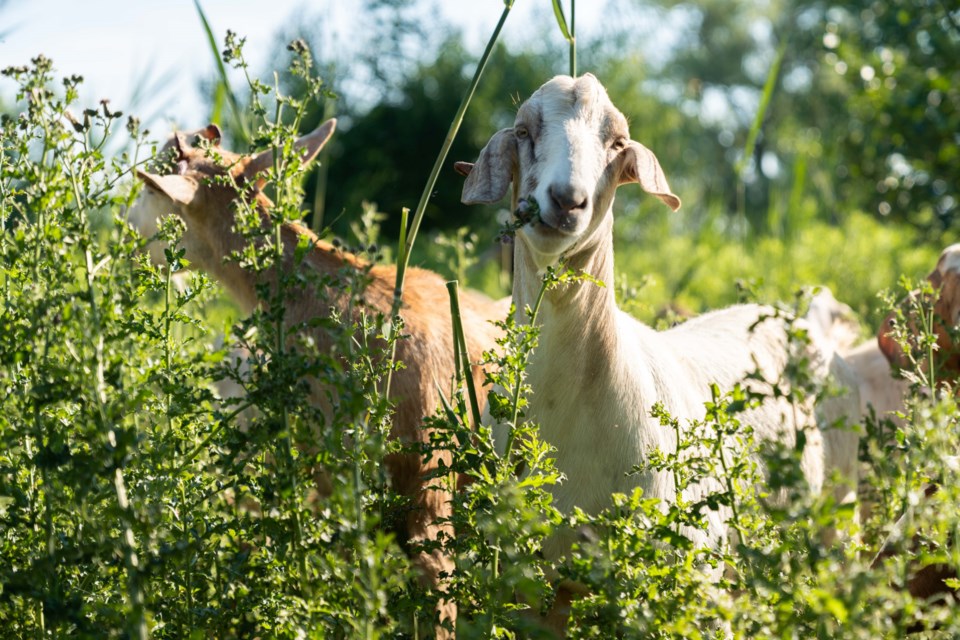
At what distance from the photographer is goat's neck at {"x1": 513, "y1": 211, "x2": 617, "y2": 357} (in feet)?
12.2

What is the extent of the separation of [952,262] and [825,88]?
115ft

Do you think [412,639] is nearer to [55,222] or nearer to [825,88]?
[55,222]

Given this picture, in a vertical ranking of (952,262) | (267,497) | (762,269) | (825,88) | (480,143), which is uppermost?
(825,88)

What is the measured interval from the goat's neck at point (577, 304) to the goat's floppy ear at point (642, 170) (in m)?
0.16

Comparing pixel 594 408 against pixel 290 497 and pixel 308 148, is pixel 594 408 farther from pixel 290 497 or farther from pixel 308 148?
pixel 308 148

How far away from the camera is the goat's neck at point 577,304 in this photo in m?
3.71

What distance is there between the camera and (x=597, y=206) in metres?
3.58

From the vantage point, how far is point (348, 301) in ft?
14.6

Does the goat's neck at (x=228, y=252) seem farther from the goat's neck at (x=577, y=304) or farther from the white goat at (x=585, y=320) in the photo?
the goat's neck at (x=577, y=304)

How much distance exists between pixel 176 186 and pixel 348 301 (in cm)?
96

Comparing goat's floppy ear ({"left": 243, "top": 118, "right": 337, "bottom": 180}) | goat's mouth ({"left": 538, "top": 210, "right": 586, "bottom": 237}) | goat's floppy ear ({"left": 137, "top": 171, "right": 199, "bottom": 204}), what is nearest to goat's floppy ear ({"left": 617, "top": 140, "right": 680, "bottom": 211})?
goat's mouth ({"left": 538, "top": 210, "right": 586, "bottom": 237})

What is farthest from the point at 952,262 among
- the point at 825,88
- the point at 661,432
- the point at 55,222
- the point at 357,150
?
the point at 825,88

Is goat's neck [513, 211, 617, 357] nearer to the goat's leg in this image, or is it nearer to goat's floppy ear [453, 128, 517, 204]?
goat's floppy ear [453, 128, 517, 204]

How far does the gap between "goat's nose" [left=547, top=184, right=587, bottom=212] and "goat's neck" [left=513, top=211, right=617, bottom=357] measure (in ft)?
1.24
